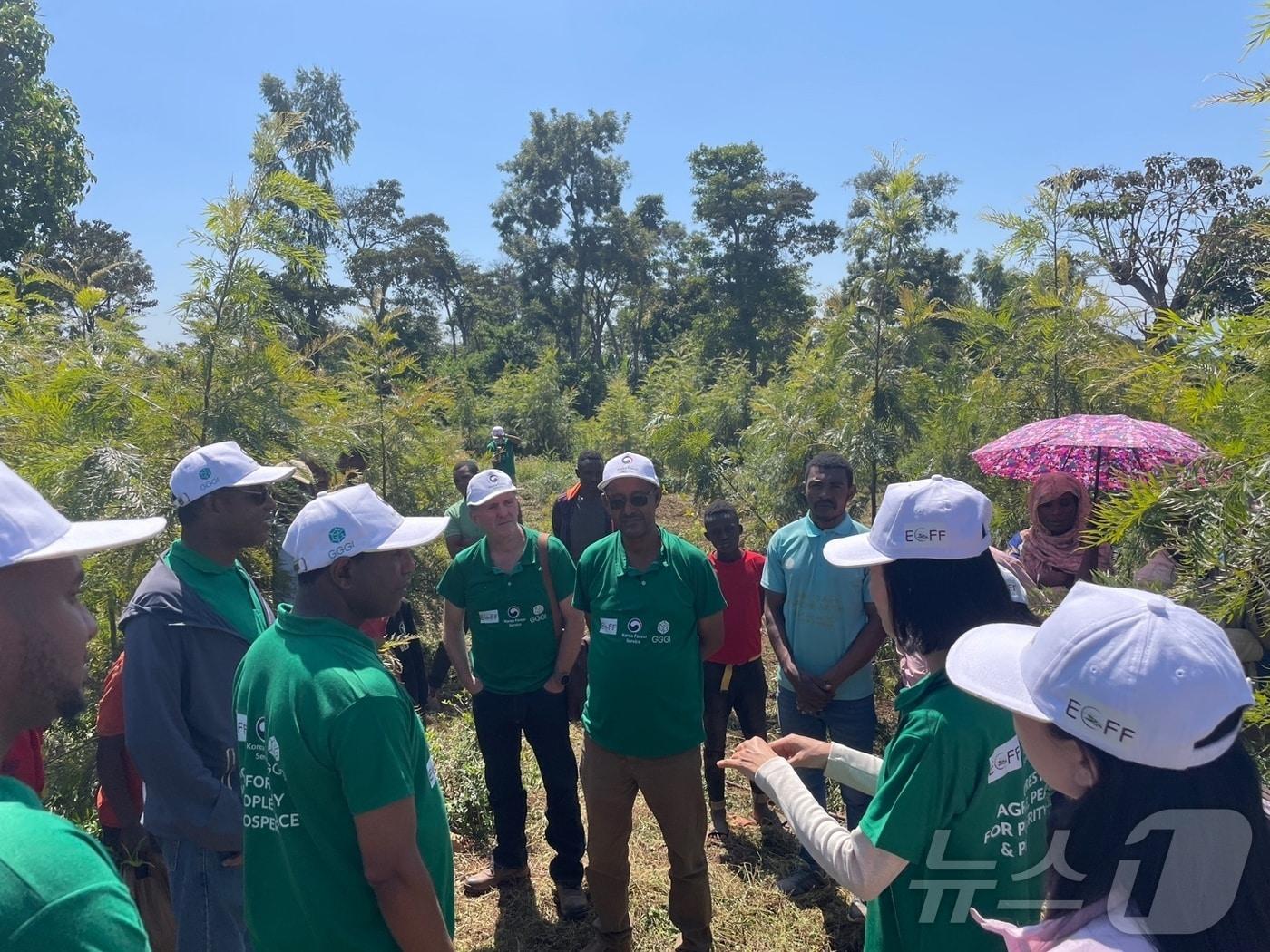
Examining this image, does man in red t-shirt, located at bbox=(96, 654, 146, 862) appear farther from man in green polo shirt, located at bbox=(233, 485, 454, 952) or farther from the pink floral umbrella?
the pink floral umbrella

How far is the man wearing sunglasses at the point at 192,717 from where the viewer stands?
8.34 feet

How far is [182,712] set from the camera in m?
2.63

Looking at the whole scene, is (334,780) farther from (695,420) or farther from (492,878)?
(695,420)

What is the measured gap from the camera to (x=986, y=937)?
1.80 m

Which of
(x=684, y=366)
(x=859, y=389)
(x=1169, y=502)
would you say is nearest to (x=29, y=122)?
(x=684, y=366)

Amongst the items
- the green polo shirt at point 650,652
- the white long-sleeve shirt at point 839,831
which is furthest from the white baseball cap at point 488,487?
the white long-sleeve shirt at point 839,831

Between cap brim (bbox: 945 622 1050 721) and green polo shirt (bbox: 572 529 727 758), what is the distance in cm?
202

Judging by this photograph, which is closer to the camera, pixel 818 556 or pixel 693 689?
pixel 693 689

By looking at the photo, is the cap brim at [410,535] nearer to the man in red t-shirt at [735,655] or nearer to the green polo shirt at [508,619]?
the green polo shirt at [508,619]

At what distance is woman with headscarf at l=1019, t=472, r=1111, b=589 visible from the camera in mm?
4314

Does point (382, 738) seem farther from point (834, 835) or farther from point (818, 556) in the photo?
point (818, 556)

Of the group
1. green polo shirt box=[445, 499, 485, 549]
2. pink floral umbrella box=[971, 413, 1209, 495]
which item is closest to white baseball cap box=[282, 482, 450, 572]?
pink floral umbrella box=[971, 413, 1209, 495]

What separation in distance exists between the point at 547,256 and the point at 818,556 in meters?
34.5

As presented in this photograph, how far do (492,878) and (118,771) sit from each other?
2.04 m
